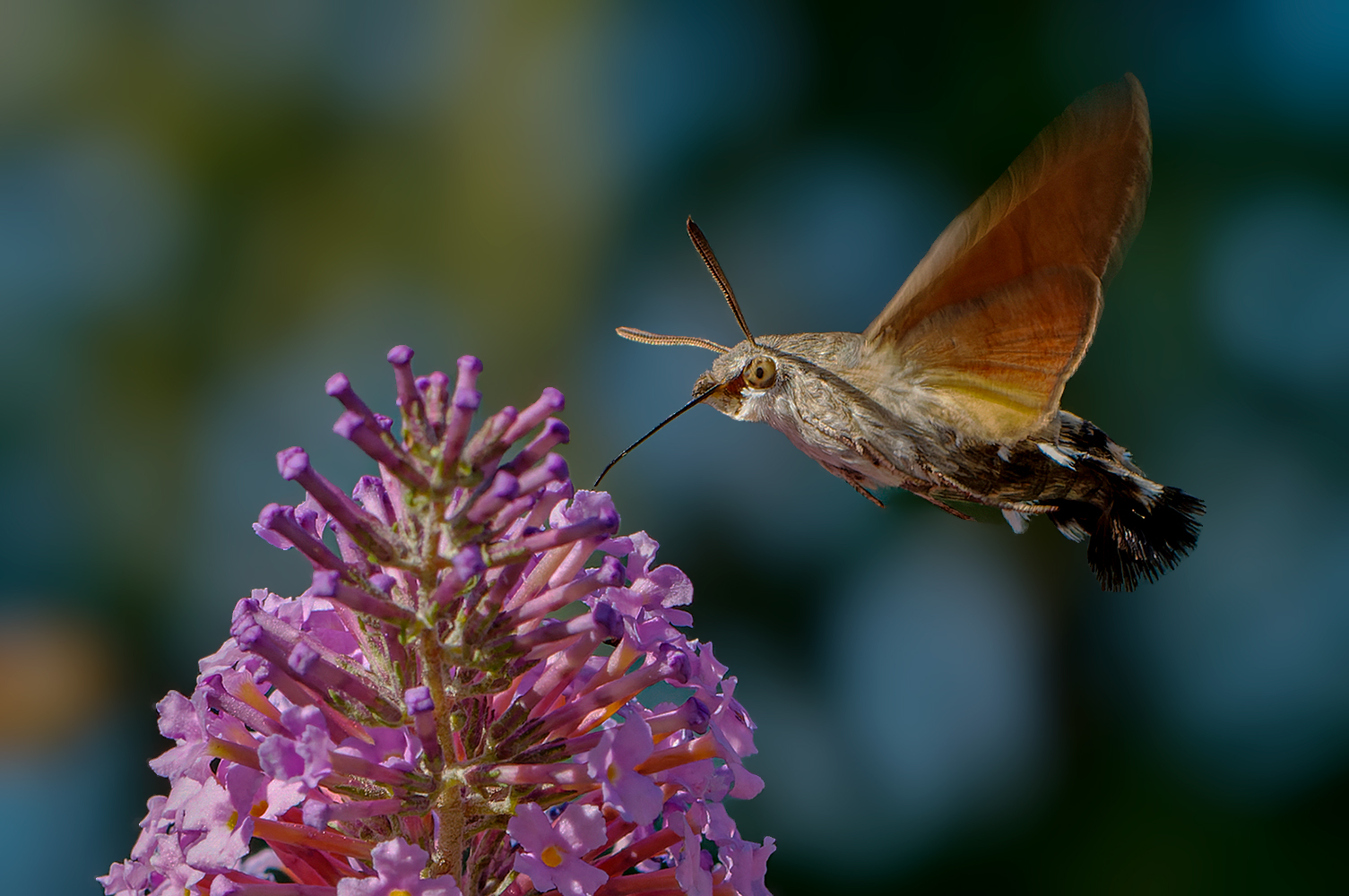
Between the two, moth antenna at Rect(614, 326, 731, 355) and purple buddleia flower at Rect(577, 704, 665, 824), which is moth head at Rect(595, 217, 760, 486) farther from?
purple buddleia flower at Rect(577, 704, 665, 824)

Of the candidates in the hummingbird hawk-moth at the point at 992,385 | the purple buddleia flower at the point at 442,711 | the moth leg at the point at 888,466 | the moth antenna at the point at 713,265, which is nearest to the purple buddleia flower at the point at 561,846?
the purple buddleia flower at the point at 442,711

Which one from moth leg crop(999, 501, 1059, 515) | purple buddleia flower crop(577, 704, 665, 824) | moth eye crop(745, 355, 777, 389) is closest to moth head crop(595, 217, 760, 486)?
moth eye crop(745, 355, 777, 389)

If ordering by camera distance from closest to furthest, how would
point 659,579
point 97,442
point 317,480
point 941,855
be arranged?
1. point 317,480
2. point 659,579
3. point 941,855
4. point 97,442

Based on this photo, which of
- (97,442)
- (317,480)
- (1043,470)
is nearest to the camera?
(317,480)

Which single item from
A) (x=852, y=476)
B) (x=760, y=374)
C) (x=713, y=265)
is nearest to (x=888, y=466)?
(x=852, y=476)

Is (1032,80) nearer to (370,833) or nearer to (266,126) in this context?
(266,126)

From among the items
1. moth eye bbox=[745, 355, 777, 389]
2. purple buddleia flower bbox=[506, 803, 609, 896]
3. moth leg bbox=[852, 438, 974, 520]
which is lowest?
purple buddleia flower bbox=[506, 803, 609, 896]

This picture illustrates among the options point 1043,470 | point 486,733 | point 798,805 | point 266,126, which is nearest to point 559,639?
point 486,733
